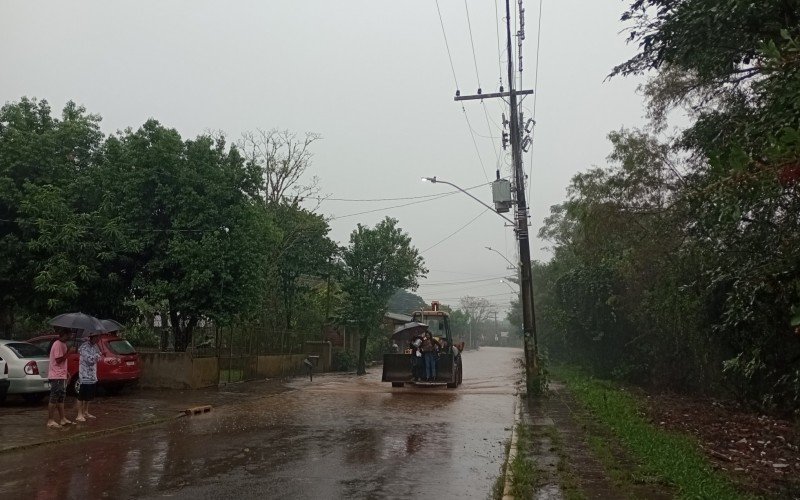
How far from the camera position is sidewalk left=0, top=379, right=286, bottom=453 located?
34.7ft

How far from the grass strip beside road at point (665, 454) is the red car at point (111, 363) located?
11815mm

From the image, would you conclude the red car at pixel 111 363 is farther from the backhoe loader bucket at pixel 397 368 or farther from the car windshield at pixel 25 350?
the backhoe loader bucket at pixel 397 368

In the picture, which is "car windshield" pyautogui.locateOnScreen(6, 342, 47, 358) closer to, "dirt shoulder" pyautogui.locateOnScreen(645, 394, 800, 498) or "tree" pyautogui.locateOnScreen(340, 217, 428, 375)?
"dirt shoulder" pyautogui.locateOnScreen(645, 394, 800, 498)

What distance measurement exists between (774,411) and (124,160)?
18.3m

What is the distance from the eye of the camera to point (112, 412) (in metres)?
13.7

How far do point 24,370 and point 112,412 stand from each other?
2.38m

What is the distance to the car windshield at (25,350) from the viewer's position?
14541 millimetres

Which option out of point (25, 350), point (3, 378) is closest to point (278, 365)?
point (25, 350)

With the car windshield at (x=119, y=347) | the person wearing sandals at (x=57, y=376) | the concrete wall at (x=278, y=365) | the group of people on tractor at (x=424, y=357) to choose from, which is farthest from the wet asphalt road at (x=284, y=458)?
the concrete wall at (x=278, y=365)

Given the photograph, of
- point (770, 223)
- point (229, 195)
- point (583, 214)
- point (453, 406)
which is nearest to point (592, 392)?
point (453, 406)

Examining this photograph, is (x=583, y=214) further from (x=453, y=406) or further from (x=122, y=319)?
(x=122, y=319)

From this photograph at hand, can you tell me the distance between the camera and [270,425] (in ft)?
41.1

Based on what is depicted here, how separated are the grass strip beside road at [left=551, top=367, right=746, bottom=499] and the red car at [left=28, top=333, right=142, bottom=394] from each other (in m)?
11.8

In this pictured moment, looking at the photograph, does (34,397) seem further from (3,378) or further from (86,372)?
(86,372)
